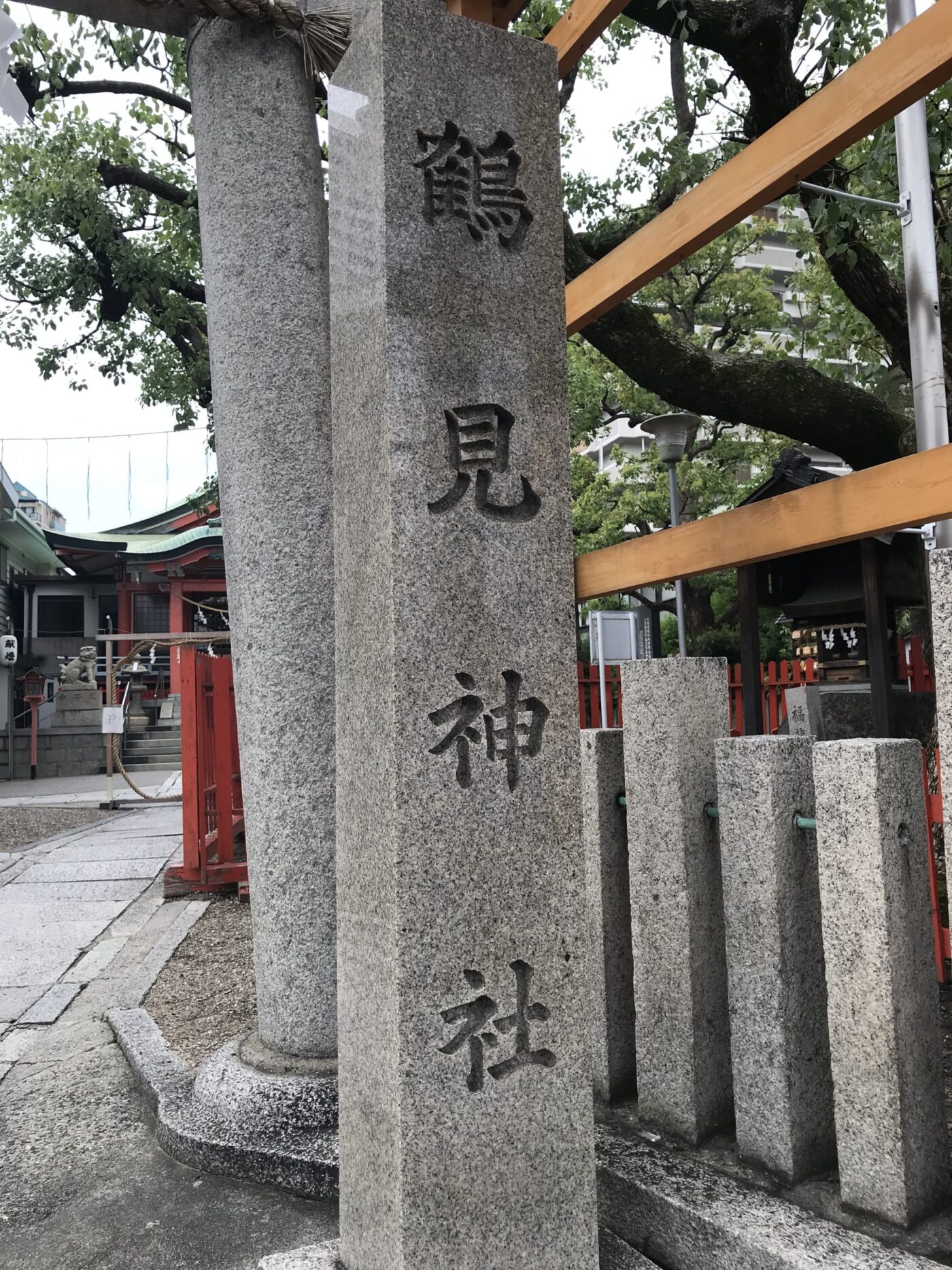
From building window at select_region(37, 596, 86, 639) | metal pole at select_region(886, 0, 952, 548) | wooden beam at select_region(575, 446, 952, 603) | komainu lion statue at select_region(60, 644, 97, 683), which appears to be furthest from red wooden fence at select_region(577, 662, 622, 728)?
building window at select_region(37, 596, 86, 639)

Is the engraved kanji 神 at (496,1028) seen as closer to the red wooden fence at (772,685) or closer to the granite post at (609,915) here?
the granite post at (609,915)

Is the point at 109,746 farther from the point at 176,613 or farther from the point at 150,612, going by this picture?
the point at 150,612

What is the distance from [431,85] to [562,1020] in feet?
6.68

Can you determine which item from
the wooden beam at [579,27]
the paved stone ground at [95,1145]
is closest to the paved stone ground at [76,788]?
the paved stone ground at [95,1145]

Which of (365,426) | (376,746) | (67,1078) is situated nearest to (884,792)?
(376,746)

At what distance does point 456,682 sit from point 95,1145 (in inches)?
82.8

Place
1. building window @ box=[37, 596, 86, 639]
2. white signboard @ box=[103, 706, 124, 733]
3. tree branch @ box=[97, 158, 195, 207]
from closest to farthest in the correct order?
tree branch @ box=[97, 158, 195, 207] < white signboard @ box=[103, 706, 124, 733] < building window @ box=[37, 596, 86, 639]

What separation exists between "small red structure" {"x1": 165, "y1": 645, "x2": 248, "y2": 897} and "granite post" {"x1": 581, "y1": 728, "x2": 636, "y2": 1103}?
4.08m

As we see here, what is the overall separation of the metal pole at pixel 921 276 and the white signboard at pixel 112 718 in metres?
10.2

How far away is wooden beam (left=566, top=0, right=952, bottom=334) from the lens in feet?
5.25

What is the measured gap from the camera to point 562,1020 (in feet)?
6.58

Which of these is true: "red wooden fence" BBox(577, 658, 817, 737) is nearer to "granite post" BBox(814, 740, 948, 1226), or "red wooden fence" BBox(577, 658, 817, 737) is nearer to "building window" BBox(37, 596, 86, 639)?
"granite post" BBox(814, 740, 948, 1226)

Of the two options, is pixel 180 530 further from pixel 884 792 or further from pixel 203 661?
pixel 884 792

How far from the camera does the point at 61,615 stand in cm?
2436
